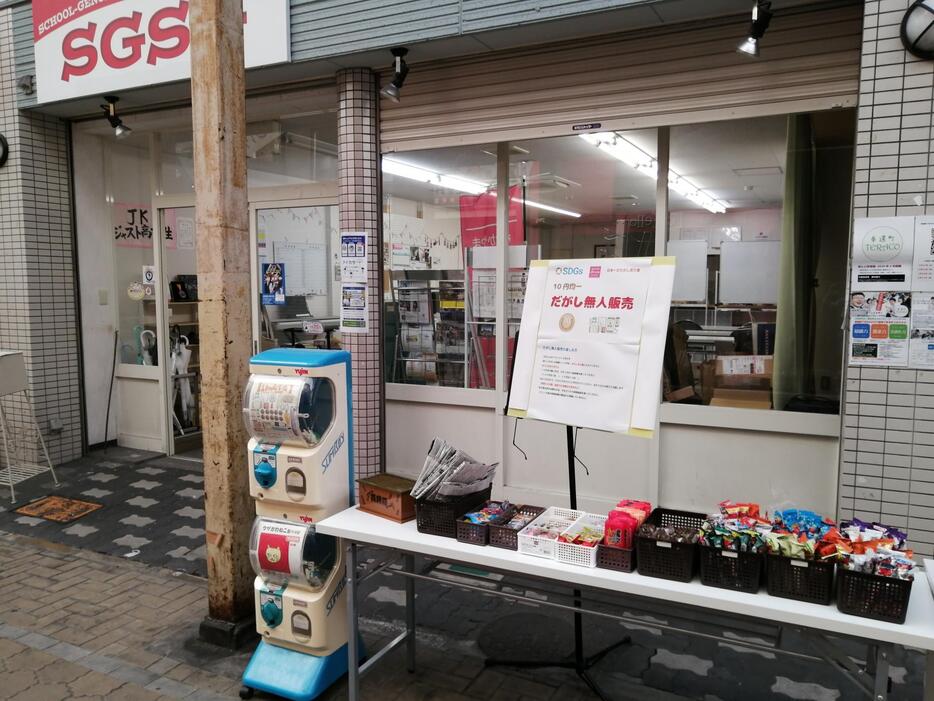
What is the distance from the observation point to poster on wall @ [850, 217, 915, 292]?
3398 mm

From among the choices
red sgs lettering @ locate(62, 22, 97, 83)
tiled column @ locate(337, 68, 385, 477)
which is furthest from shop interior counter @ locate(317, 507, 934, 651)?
red sgs lettering @ locate(62, 22, 97, 83)

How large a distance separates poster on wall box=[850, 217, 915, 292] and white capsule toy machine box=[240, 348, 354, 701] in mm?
2689

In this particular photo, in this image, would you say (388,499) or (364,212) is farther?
(364,212)

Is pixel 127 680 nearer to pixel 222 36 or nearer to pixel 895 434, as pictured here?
pixel 222 36

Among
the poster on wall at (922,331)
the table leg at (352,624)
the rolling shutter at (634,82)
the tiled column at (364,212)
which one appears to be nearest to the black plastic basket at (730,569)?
the table leg at (352,624)

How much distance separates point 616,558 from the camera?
243 cm

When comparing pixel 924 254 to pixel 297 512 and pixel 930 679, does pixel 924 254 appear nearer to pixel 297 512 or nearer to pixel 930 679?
pixel 930 679

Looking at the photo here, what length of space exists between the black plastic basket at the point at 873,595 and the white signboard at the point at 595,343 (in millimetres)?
776

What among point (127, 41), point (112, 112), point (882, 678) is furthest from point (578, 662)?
point (112, 112)

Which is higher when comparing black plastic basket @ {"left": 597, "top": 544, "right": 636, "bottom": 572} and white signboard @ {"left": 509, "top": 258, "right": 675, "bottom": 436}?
white signboard @ {"left": 509, "top": 258, "right": 675, "bottom": 436}

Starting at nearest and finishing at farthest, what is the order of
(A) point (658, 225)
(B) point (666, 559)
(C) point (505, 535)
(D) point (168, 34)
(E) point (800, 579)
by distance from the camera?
(E) point (800, 579) → (B) point (666, 559) → (C) point (505, 535) → (A) point (658, 225) → (D) point (168, 34)

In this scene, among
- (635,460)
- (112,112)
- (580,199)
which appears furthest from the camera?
(112,112)

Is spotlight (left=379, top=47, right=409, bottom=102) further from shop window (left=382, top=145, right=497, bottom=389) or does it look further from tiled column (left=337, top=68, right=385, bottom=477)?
shop window (left=382, top=145, right=497, bottom=389)

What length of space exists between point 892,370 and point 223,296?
3.44m
